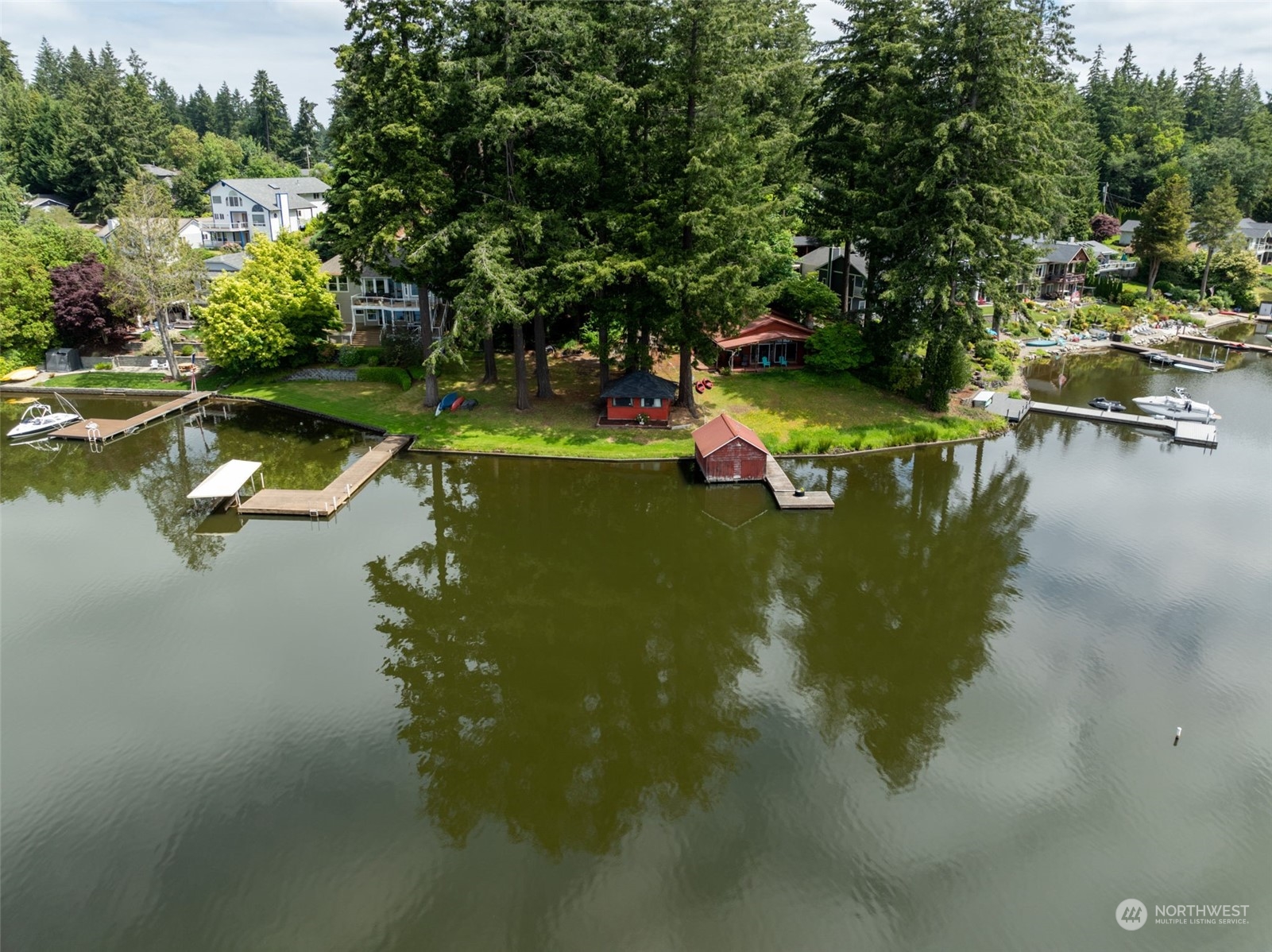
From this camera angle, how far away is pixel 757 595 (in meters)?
25.1

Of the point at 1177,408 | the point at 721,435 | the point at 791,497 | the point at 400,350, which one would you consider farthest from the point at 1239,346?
the point at 400,350

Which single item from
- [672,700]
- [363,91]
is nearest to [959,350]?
[672,700]

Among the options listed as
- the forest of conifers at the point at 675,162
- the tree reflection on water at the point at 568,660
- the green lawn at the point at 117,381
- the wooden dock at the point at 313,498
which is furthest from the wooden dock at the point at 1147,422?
the green lawn at the point at 117,381

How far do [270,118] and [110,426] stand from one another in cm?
11960

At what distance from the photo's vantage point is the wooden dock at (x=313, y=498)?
100 ft

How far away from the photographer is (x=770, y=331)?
155 ft

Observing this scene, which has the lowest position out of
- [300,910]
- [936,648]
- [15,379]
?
[300,910]

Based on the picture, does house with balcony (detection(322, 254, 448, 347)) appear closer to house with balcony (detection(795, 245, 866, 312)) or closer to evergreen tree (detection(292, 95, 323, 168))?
house with balcony (detection(795, 245, 866, 312))

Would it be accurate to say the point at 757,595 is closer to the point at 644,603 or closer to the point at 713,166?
the point at 644,603

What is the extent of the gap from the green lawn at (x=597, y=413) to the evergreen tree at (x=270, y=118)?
112 m

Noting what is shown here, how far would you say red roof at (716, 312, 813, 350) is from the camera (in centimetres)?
4681

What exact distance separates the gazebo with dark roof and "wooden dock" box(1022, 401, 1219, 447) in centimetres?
2158

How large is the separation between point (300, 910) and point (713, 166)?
3185 cm

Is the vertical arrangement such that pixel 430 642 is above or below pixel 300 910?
above
